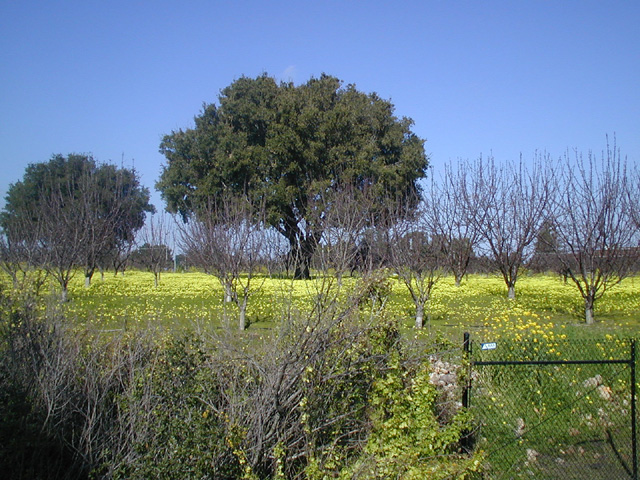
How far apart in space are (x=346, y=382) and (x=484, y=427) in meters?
1.75

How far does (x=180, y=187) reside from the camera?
2947 centimetres

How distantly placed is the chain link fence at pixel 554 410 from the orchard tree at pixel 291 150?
58.1ft

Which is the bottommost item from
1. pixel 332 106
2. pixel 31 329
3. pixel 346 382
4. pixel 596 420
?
pixel 596 420

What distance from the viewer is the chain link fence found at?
562 cm

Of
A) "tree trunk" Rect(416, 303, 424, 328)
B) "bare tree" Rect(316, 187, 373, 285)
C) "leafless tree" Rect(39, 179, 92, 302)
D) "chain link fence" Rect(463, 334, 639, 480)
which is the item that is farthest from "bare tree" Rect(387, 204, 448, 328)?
"leafless tree" Rect(39, 179, 92, 302)

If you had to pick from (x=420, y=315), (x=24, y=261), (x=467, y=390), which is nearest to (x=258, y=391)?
(x=467, y=390)

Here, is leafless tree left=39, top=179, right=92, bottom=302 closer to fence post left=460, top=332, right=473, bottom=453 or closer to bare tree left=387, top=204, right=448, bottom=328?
bare tree left=387, top=204, right=448, bottom=328

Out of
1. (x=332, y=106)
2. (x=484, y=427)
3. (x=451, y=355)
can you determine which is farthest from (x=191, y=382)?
(x=332, y=106)

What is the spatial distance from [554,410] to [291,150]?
21859 millimetres

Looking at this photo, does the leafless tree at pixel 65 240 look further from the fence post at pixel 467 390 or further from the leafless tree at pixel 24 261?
the fence post at pixel 467 390

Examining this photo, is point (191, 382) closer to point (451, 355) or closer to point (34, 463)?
point (34, 463)

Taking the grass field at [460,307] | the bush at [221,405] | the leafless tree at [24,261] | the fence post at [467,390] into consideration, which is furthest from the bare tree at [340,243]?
the leafless tree at [24,261]

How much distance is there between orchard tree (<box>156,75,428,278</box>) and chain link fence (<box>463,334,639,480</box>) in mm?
17708

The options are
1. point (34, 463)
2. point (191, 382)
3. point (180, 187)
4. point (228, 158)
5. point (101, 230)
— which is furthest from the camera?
point (180, 187)
